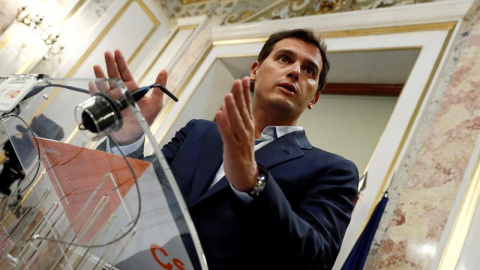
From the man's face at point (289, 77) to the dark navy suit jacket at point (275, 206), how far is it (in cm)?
10

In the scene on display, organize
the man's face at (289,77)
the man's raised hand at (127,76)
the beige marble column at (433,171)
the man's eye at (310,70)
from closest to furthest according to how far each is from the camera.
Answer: the man's raised hand at (127,76), the man's face at (289,77), the man's eye at (310,70), the beige marble column at (433,171)

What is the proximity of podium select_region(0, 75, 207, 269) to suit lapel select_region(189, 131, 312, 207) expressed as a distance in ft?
0.74

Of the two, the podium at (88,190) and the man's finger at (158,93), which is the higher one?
the man's finger at (158,93)

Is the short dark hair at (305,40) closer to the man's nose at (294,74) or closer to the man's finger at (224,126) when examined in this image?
the man's nose at (294,74)

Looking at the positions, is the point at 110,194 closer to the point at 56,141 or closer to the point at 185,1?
the point at 56,141

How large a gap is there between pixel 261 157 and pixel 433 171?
1.03 m

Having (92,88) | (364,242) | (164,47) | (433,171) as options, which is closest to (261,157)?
(92,88)

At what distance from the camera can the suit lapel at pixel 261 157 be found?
2.54 feet

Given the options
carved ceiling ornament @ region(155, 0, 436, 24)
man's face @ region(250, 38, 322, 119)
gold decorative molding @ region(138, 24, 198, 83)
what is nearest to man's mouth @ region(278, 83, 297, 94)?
man's face @ region(250, 38, 322, 119)

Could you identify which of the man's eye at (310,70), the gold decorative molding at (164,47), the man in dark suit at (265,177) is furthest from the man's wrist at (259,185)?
the gold decorative molding at (164,47)

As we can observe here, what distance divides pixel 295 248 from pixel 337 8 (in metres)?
2.20

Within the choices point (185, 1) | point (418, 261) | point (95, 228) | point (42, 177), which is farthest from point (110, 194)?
point (185, 1)

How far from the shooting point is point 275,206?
24.0 inches

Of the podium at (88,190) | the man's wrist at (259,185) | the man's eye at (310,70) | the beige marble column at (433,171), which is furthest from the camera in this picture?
the beige marble column at (433,171)
